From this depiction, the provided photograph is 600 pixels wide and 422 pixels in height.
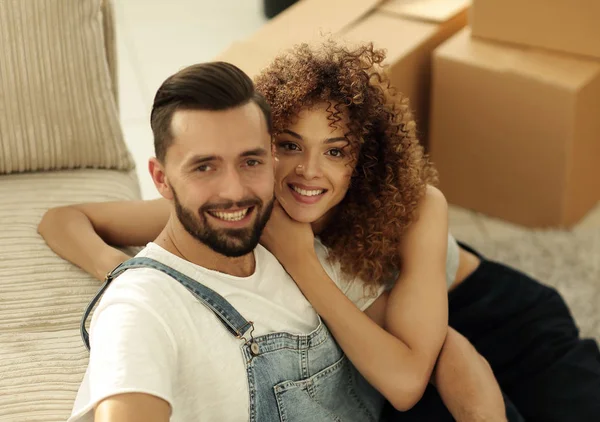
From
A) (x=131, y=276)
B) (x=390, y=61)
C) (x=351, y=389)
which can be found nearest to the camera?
(x=131, y=276)

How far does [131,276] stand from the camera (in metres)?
1.24

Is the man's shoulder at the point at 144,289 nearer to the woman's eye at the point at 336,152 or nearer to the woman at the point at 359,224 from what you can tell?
the woman at the point at 359,224

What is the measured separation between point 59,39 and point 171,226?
62cm

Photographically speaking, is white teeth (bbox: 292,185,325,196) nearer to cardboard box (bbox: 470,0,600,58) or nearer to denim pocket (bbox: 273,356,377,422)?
denim pocket (bbox: 273,356,377,422)

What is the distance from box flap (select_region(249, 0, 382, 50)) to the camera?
252 centimetres

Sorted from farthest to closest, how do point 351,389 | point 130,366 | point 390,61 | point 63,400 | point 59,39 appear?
point 390,61, point 59,39, point 351,389, point 63,400, point 130,366

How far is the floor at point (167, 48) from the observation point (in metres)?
2.77

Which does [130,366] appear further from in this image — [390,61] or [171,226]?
[390,61]

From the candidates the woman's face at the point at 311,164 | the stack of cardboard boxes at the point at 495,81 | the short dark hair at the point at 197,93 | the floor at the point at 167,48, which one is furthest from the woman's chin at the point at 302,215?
the floor at the point at 167,48

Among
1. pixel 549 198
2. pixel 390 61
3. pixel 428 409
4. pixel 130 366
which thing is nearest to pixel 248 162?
pixel 130 366

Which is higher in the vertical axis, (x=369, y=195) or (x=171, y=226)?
(x=171, y=226)

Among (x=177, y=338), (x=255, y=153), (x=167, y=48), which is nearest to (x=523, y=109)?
(x=255, y=153)

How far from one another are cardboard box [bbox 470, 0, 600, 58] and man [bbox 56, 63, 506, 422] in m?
1.40

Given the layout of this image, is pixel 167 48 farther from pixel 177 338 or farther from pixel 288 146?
pixel 177 338
